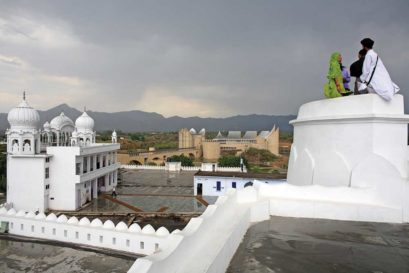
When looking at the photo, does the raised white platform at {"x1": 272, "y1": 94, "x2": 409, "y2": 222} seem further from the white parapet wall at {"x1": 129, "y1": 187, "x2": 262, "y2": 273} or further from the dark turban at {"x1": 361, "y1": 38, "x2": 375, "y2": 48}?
the dark turban at {"x1": 361, "y1": 38, "x2": 375, "y2": 48}

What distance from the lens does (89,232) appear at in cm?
1505

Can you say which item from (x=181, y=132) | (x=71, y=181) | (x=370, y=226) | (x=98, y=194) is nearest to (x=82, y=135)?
(x=98, y=194)

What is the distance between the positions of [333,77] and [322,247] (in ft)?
12.6

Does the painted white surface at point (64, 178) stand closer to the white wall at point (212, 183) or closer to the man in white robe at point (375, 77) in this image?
the white wall at point (212, 183)

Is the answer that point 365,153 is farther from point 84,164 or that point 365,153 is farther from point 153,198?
point 84,164

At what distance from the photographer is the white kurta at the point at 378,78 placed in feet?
18.9

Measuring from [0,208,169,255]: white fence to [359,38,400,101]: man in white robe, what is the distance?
1017 cm

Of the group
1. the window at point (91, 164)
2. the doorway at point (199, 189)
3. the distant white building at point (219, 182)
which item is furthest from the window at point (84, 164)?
the doorway at point (199, 189)

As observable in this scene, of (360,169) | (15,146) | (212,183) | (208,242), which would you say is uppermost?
(360,169)

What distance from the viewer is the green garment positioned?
665 centimetres

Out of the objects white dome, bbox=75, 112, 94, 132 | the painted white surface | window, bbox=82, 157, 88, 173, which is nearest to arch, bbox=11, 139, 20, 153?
the painted white surface

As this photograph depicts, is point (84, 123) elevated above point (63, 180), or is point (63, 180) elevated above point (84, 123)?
point (84, 123)

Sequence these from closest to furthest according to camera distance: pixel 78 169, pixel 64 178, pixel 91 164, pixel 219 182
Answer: pixel 64 178 → pixel 78 169 → pixel 91 164 → pixel 219 182

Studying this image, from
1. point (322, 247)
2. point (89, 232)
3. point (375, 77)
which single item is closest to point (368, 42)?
point (375, 77)
